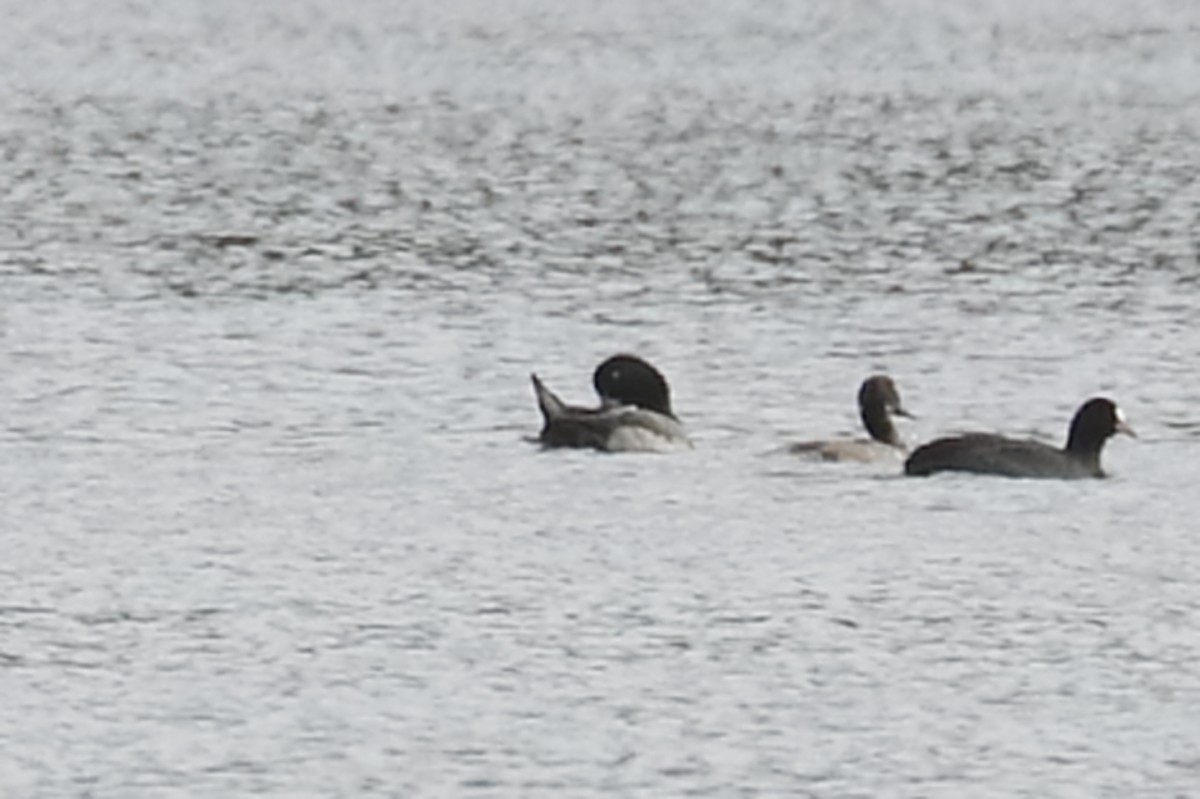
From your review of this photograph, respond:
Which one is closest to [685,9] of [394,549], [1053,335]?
[1053,335]

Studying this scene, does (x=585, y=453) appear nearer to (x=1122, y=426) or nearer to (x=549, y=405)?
(x=549, y=405)

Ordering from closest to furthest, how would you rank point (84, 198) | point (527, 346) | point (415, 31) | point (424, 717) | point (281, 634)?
point (424, 717)
point (281, 634)
point (527, 346)
point (84, 198)
point (415, 31)

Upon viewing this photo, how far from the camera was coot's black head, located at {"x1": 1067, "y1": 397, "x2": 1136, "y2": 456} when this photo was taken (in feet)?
37.0

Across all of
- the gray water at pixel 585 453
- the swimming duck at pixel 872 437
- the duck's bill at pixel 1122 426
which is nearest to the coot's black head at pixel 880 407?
the swimming duck at pixel 872 437

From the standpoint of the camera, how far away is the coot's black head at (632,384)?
39.4 ft

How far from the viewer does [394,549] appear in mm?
9953

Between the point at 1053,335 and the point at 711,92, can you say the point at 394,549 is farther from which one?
the point at 711,92

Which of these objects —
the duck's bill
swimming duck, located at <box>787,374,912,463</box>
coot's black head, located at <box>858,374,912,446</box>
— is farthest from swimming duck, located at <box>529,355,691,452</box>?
the duck's bill

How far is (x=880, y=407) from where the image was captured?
471 inches

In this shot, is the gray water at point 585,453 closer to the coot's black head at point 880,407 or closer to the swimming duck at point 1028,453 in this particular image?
the swimming duck at point 1028,453

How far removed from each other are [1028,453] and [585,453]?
1624 mm

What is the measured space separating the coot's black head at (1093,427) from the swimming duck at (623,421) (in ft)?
4.59

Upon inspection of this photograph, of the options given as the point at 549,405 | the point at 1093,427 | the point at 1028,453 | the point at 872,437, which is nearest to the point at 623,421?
the point at 549,405

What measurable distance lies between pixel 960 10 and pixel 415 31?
5.09m
